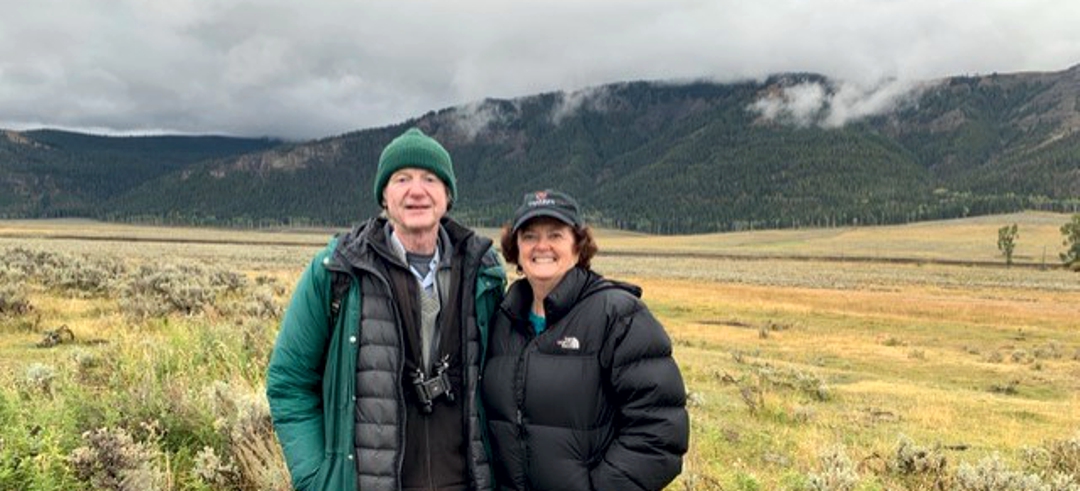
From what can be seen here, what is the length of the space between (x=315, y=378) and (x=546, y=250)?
116cm

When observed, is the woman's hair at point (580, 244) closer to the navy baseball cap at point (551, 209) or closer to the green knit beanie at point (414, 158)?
the navy baseball cap at point (551, 209)

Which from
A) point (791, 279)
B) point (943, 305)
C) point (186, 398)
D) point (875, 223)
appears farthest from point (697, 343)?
point (875, 223)

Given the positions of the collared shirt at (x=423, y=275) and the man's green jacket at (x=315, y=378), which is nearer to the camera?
the man's green jacket at (x=315, y=378)

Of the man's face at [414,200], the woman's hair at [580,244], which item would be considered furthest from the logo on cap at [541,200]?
the man's face at [414,200]

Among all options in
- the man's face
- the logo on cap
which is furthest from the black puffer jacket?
the man's face

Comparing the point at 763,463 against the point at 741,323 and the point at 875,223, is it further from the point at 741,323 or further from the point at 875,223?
the point at 875,223

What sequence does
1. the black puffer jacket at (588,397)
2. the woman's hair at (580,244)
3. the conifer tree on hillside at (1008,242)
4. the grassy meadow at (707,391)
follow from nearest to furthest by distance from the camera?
the black puffer jacket at (588,397) → the woman's hair at (580,244) → the grassy meadow at (707,391) → the conifer tree on hillside at (1008,242)

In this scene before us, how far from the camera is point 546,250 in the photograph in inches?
129

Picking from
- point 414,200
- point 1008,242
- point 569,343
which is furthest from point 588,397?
point 1008,242

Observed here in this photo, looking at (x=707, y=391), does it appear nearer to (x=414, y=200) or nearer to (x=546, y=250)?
(x=546, y=250)

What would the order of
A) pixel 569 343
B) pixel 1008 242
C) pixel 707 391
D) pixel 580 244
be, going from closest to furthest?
pixel 569 343
pixel 580 244
pixel 707 391
pixel 1008 242

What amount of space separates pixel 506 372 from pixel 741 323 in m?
26.8

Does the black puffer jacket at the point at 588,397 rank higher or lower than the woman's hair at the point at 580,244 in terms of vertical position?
lower

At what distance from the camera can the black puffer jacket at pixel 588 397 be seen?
2971mm
